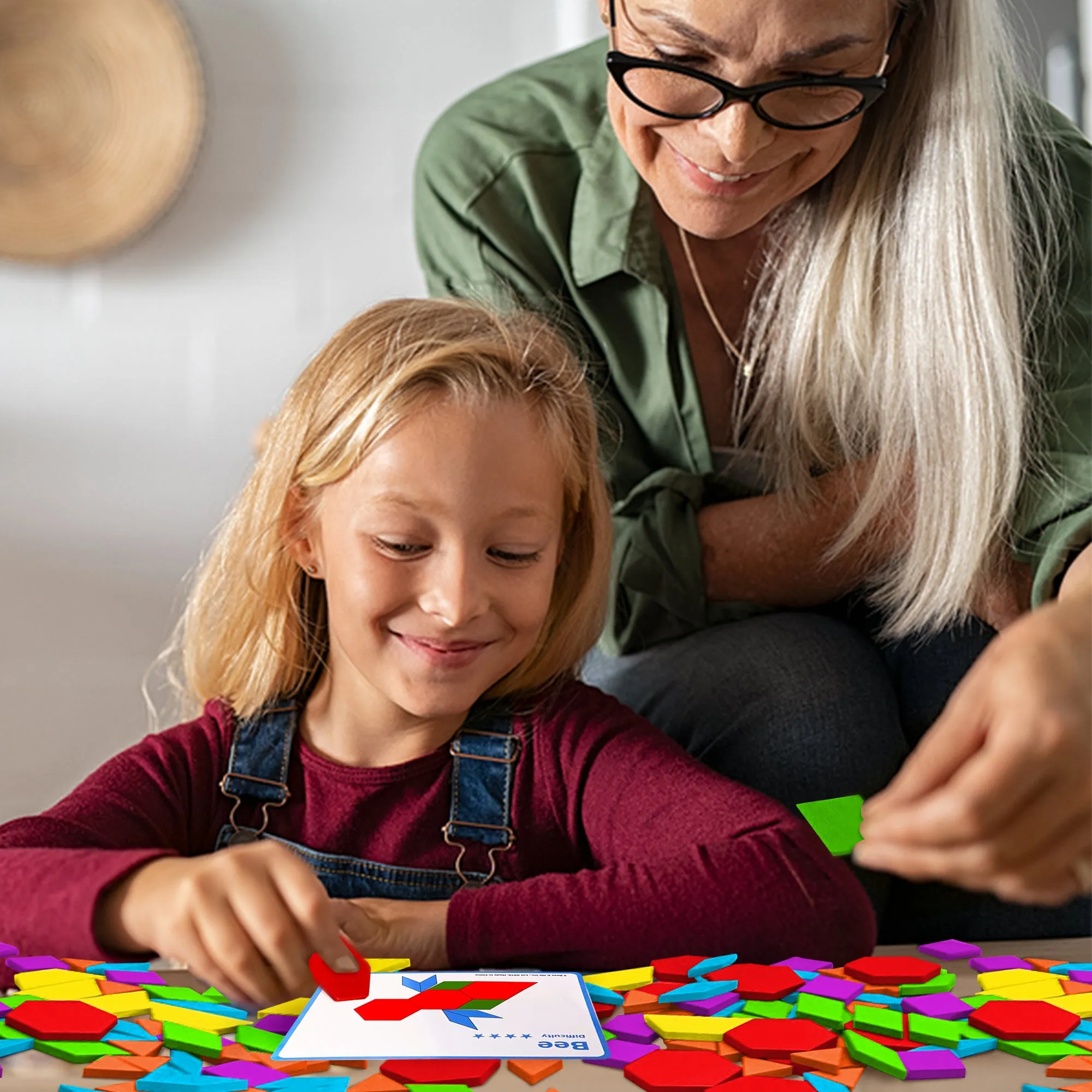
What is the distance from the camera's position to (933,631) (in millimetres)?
1224

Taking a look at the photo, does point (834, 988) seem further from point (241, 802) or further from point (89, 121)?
point (89, 121)

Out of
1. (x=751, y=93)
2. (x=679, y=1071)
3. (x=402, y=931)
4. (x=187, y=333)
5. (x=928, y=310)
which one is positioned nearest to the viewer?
(x=679, y=1071)

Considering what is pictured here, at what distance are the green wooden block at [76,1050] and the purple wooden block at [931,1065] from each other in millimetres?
380

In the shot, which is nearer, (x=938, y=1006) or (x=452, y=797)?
(x=938, y=1006)

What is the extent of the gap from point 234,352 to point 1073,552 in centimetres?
191

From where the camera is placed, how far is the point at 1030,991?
0.76m

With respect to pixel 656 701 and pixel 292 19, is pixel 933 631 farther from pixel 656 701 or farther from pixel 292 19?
pixel 292 19

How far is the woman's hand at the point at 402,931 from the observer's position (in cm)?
83

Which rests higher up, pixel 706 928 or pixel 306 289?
pixel 306 289

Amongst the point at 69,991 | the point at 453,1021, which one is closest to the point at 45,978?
the point at 69,991

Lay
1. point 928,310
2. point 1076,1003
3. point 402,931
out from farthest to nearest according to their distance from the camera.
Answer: point 928,310, point 402,931, point 1076,1003

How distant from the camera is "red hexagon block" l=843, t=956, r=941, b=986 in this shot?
784 mm

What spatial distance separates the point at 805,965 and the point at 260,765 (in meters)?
0.48

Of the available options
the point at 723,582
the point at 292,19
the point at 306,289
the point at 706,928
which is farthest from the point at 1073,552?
the point at 292,19
